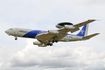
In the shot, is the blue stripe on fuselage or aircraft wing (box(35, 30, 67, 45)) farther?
the blue stripe on fuselage

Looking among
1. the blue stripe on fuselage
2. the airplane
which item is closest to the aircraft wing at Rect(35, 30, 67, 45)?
the airplane

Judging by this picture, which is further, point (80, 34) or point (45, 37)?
point (80, 34)

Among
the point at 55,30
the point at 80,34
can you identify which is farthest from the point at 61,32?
the point at 80,34

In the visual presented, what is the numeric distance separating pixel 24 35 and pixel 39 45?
1576 centimetres

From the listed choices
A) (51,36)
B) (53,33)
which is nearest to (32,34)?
(51,36)

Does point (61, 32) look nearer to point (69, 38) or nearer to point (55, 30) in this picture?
point (55, 30)

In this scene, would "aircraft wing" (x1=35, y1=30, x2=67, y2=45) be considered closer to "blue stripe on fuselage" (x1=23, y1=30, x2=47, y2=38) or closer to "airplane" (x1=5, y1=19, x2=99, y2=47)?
"airplane" (x1=5, y1=19, x2=99, y2=47)

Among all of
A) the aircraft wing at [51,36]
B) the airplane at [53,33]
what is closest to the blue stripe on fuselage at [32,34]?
the airplane at [53,33]

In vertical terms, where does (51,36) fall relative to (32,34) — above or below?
below

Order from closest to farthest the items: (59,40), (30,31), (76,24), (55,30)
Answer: (76,24) → (55,30) → (30,31) → (59,40)

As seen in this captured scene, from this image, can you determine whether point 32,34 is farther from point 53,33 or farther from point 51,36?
point 53,33

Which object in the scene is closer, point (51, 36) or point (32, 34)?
point (32, 34)

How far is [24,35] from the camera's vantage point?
6581cm

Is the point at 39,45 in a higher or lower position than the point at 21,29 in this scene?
lower
